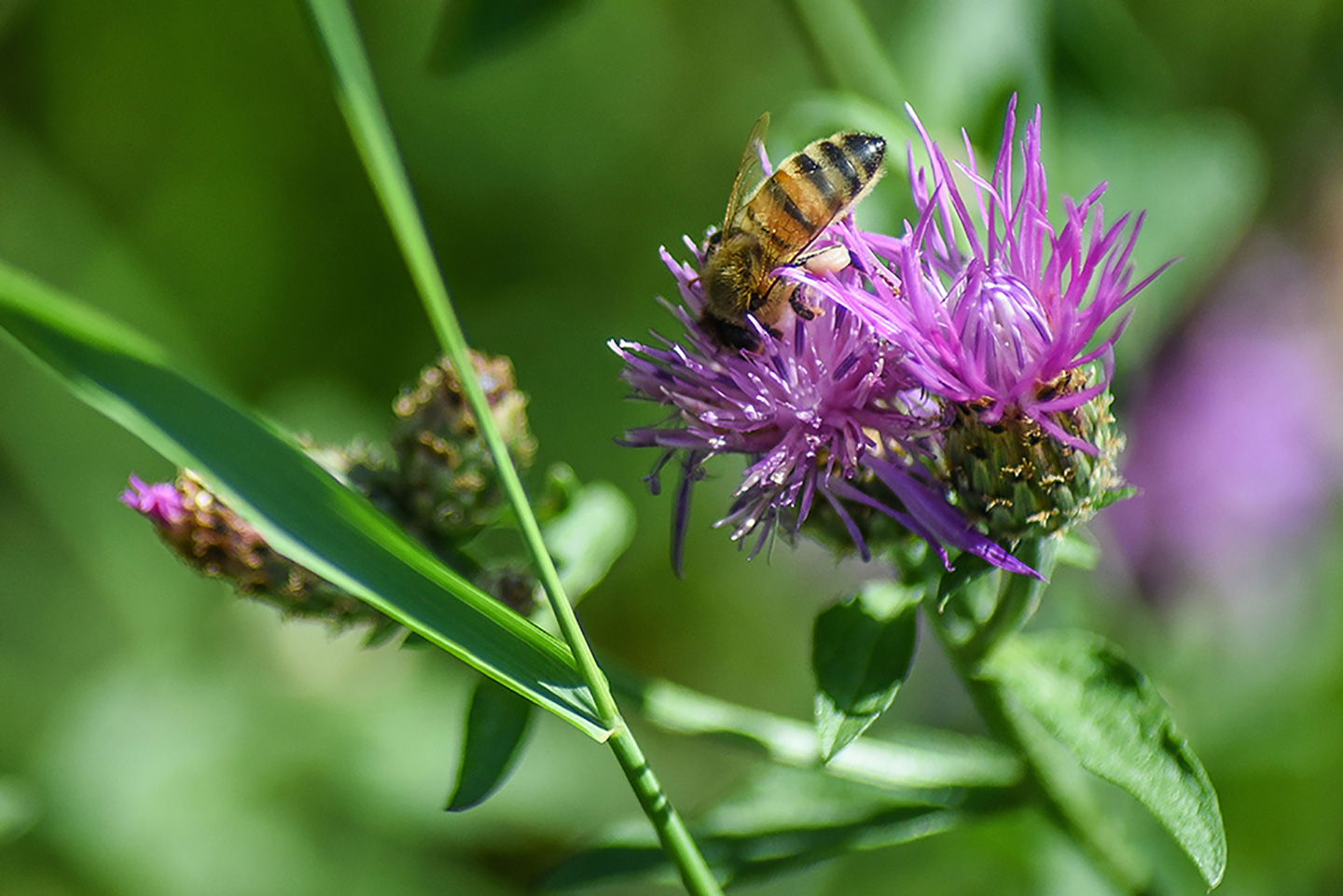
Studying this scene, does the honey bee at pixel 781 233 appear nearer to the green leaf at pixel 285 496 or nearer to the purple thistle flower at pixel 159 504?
the green leaf at pixel 285 496

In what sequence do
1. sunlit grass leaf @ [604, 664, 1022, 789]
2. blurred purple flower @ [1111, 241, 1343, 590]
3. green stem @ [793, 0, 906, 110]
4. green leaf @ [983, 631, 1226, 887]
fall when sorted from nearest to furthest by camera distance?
1. green leaf @ [983, 631, 1226, 887]
2. sunlit grass leaf @ [604, 664, 1022, 789]
3. green stem @ [793, 0, 906, 110]
4. blurred purple flower @ [1111, 241, 1343, 590]

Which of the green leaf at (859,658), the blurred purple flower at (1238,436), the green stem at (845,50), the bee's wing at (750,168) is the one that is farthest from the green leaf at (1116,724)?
the blurred purple flower at (1238,436)

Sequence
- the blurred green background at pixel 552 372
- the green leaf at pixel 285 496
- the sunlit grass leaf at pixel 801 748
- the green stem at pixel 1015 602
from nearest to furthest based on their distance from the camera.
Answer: the green leaf at pixel 285 496, the green stem at pixel 1015 602, the sunlit grass leaf at pixel 801 748, the blurred green background at pixel 552 372

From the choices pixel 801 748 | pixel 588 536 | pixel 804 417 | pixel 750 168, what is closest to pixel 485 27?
pixel 750 168

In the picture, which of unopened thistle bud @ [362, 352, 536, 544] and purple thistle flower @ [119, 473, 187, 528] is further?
unopened thistle bud @ [362, 352, 536, 544]

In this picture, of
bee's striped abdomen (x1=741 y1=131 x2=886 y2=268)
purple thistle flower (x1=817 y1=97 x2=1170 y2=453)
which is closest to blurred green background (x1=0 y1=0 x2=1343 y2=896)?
bee's striped abdomen (x1=741 y1=131 x2=886 y2=268)

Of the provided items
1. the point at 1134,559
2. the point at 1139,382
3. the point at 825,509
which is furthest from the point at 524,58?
the point at 825,509

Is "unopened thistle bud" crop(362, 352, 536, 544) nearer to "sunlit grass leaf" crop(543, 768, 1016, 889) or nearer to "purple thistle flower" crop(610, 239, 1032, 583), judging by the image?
"purple thistle flower" crop(610, 239, 1032, 583)

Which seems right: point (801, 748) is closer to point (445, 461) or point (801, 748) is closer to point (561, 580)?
point (561, 580)
